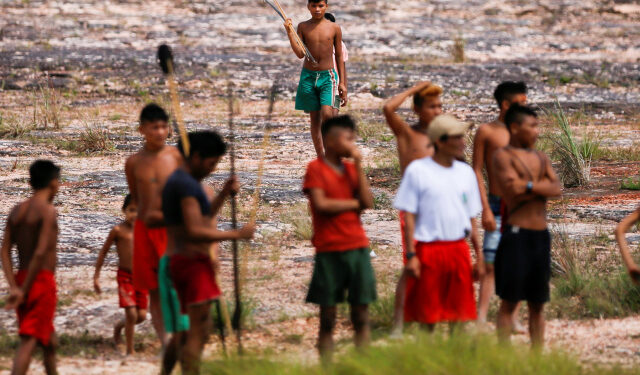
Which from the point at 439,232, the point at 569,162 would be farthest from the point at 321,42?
the point at 439,232

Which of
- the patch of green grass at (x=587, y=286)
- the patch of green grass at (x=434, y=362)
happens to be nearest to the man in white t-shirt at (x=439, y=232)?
the patch of green grass at (x=434, y=362)

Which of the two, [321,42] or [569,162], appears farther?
[569,162]

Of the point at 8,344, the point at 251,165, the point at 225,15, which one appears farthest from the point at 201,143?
the point at 225,15

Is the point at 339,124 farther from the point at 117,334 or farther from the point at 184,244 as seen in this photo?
the point at 117,334

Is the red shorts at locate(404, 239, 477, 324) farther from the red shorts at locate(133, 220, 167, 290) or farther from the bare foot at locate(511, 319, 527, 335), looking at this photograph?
the red shorts at locate(133, 220, 167, 290)

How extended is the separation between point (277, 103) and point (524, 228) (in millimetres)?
13072

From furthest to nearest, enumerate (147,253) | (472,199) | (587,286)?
(587,286), (147,253), (472,199)

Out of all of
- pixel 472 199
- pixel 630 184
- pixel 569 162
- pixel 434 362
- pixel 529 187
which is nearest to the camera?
pixel 434 362

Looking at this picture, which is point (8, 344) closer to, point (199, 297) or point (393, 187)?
point (199, 297)

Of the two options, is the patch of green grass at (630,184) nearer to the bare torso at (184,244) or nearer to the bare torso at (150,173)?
the bare torso at (150,173)

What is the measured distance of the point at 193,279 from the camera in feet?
15.9

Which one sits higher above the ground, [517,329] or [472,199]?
[472,199]

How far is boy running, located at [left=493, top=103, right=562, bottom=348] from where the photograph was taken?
541 cm

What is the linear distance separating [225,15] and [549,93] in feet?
35.4
